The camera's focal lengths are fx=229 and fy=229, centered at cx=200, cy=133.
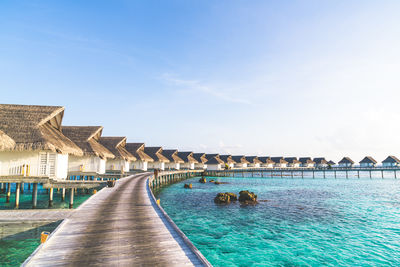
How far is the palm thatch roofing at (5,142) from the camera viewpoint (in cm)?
1726

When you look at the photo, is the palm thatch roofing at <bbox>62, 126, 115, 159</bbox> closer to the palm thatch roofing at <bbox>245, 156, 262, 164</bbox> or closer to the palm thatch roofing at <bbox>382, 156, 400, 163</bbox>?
the palm thatch roofing at <bbox>245, 156, 262, 164</bbox>

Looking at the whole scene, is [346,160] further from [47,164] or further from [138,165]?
[47,164]

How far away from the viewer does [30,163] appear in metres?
18.6

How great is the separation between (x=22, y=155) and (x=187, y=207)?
1505 centimetres

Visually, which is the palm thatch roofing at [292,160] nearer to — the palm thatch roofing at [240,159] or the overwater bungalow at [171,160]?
the palm thatch roofing at [240,159]

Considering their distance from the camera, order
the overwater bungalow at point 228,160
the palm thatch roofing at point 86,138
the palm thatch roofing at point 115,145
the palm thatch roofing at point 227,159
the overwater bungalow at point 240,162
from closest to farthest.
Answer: the palm thatch roofing at point 86,138 < the palm thatch roofing at point 115,145 < the overwater bungalow at point 228,160 < the palm thatch roofing at point 227,159 < the overwater bungalow at point 240,162

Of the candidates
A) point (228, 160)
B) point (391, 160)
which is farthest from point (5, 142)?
point (391, 160)

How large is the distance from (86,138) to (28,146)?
13.9m

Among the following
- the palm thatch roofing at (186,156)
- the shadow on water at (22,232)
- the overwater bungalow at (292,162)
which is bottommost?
the shadow on water at (22,232)

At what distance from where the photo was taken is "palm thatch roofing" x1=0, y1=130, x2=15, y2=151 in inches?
680

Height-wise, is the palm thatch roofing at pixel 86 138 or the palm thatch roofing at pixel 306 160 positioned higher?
the palm thatch roofing at pixel 86 138

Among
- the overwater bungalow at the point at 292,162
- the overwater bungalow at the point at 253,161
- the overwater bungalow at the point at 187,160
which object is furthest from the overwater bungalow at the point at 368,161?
the overwater bungalow at the point at 187,160

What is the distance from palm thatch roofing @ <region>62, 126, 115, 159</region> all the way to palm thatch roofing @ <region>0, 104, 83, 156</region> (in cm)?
691

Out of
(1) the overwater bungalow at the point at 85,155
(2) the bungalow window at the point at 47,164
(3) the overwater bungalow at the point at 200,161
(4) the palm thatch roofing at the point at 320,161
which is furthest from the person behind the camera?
(4) the palm thatch roofing at the point at 320,161
